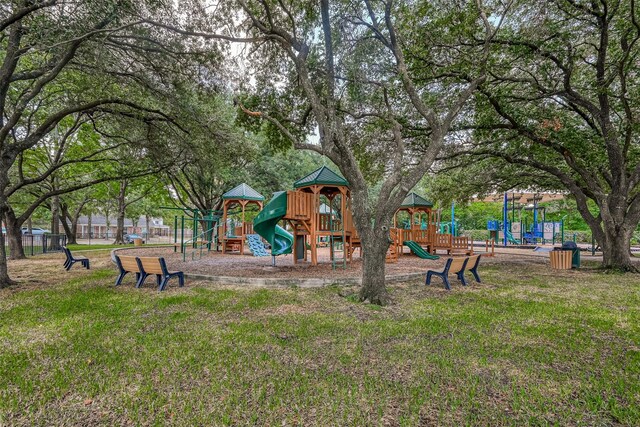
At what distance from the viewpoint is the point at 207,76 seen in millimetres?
10320

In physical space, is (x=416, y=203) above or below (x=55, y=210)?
above

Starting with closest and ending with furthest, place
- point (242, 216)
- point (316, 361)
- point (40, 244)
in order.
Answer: point (316, 361) → point (242, 216) → point (40, 244)

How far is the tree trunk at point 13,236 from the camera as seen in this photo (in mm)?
14594

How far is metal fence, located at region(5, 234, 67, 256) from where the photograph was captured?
56.7ft

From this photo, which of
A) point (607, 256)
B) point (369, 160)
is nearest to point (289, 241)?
point (369, 160)

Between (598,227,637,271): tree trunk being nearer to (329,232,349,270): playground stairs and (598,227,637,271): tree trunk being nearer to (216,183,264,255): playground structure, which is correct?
(329,232,349,270): playground stairs

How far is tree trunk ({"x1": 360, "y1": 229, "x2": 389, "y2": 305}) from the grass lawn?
0.44m

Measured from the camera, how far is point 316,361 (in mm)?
3635

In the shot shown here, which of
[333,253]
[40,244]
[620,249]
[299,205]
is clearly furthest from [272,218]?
[40,244]

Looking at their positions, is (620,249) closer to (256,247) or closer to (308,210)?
(308,210)

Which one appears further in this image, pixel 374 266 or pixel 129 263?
pixel 129 263

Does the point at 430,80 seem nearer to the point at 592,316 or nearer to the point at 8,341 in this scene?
the point at 592,316

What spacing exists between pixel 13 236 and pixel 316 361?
59.6ft

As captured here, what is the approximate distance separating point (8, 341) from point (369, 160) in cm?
1236
